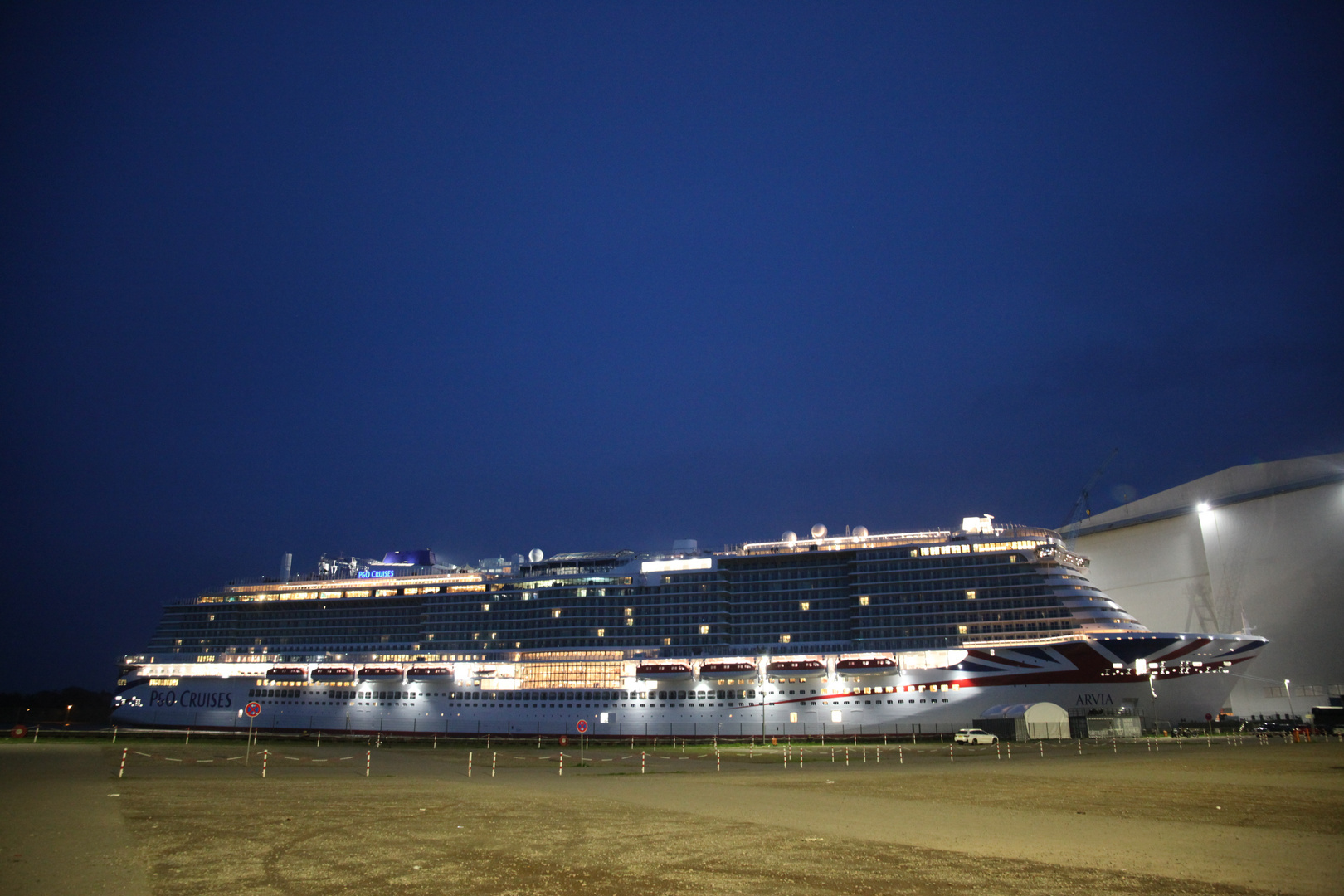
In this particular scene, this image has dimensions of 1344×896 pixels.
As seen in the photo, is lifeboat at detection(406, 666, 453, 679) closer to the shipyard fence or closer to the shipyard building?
the shipyard fence

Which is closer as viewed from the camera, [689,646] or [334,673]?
[689,646]

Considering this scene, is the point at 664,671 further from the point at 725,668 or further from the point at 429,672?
the point at 429,672

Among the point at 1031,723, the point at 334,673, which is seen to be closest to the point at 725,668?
the point at 1031,723

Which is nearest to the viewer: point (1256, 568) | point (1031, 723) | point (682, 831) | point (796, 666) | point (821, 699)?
point (682, 831)

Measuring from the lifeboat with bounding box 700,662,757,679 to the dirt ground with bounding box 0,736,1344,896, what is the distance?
1179 inches

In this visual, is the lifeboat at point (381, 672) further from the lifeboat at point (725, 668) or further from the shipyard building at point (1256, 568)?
the shipyard building at point (1256, 568)

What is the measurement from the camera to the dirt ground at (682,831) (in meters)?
9.20

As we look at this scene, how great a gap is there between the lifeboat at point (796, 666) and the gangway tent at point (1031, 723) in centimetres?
1125

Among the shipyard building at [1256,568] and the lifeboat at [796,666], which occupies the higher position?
the shipyard building at [1256,568]

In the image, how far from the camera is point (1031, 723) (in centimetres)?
4403

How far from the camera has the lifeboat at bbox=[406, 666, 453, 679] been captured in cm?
6450

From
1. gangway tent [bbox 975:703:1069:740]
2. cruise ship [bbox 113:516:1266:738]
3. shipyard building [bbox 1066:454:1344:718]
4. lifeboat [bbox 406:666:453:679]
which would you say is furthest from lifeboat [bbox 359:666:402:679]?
shipyard building [bbox 1066:454:1344:718]

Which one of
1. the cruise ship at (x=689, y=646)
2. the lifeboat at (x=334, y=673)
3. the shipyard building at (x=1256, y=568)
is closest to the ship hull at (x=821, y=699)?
the cruise ship at (x=689, y=646)

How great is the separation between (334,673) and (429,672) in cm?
996
